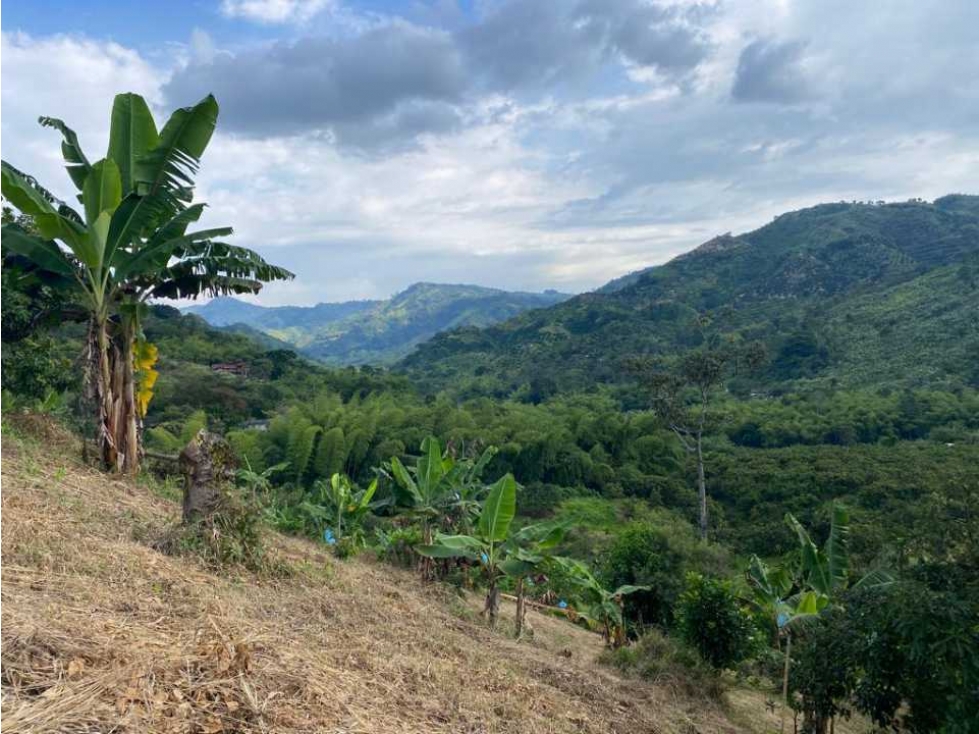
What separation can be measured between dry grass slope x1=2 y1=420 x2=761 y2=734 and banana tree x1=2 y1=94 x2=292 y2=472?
0.94 metres

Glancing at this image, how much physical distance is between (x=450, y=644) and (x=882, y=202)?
147634 mm

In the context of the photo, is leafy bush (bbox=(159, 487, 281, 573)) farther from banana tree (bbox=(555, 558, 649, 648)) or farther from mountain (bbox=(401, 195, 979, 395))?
mountain (bbox=(401, 195, 979, 395))

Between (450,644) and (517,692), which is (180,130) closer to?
(450,644)

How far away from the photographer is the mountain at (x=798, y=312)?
52.3 m

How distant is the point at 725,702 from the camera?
22.3 feet

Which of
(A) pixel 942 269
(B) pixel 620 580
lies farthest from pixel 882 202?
(B) pixel 620 580

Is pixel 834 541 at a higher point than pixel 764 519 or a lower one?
higher

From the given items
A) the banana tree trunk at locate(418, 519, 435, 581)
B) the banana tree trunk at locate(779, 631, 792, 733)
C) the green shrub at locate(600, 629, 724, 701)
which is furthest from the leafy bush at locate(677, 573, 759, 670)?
the banana tree trunk at locate(418, 519, 435, 581)

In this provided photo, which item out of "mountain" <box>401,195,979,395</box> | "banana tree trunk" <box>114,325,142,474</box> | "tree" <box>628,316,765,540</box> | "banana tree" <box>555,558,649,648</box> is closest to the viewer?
"banana tree trunk" <box>114,325,142,474</box>

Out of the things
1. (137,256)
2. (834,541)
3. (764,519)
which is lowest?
(764,519)

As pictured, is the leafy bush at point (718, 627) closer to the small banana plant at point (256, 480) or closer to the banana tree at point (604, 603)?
the banana tree at point (604, 603)

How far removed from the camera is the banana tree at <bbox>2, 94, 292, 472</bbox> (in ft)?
19.9

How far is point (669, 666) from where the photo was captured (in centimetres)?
688

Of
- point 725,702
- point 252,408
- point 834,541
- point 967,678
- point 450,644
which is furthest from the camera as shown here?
point 252,408
